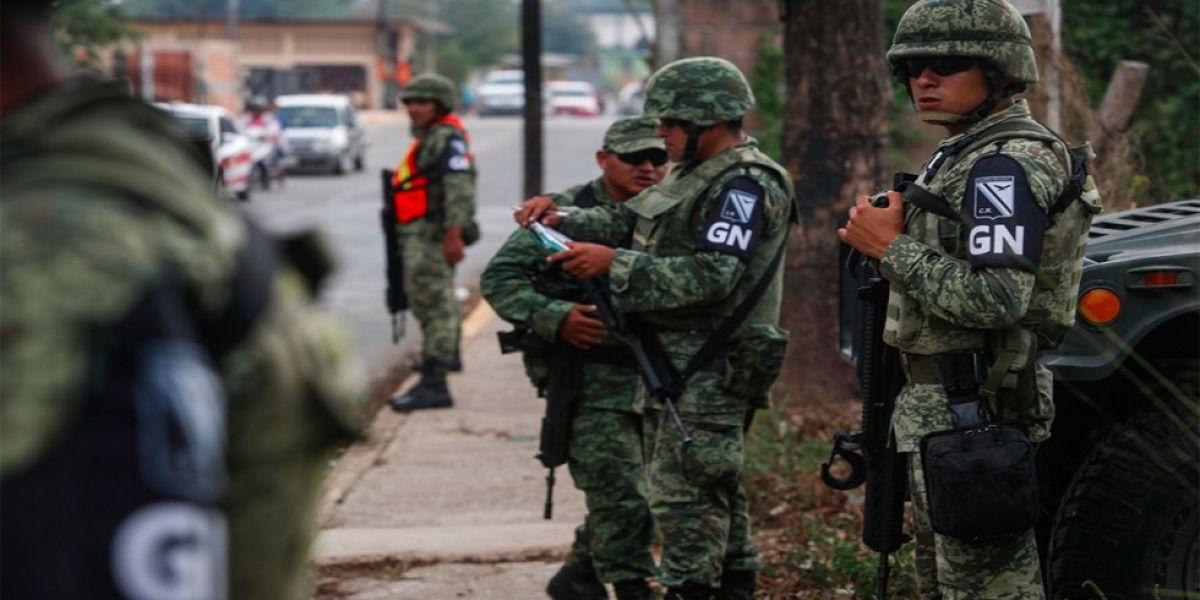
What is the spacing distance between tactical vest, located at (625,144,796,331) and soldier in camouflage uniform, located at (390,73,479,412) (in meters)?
4.62

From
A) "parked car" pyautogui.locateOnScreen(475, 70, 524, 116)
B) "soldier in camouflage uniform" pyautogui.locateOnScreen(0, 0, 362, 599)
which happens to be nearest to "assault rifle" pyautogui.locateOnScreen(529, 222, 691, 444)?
"soldier in camouflage uniform" pyautogui.locateOnScreen(0, 0, 362, 599)

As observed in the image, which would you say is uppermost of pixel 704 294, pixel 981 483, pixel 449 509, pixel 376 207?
pixel 704 294

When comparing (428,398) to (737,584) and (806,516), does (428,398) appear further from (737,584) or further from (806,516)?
(737,584)

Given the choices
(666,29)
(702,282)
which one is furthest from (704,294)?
(666,29)

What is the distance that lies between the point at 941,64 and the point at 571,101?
2367 inches

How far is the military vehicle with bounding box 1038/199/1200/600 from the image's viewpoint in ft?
13.8

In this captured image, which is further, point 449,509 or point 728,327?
point 449,509

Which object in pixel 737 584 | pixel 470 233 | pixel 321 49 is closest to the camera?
pixel 737 584

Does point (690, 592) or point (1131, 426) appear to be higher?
point (1131, 426)

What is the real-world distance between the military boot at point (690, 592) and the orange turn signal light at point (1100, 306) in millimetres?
1311

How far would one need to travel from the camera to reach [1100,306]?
4.40 metres

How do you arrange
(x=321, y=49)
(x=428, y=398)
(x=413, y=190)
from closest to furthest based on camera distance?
(x=428, y=398) < (x=413, y=190) < (x=321, y=49)

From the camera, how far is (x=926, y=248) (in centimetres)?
393

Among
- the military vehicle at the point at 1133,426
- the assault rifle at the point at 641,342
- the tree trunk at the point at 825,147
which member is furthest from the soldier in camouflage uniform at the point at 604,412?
the tree trunk at the point at 825,147
